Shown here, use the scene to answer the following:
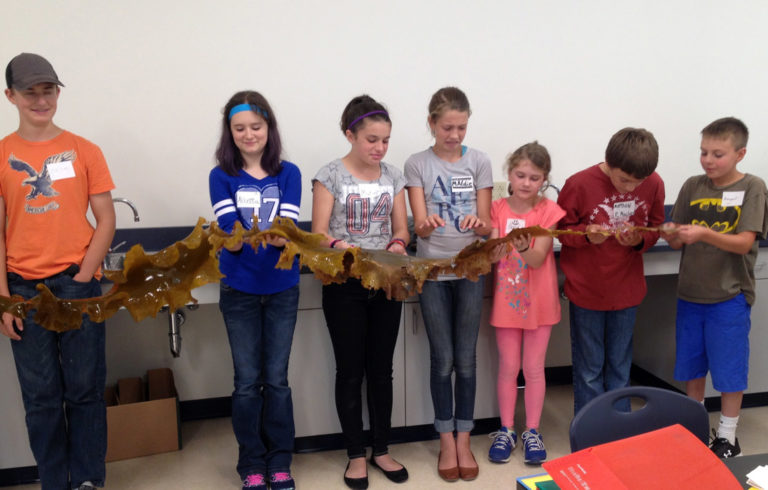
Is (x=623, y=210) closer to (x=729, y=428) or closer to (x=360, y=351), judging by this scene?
(x=729, y=428)

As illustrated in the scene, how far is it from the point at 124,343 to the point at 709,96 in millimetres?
3592

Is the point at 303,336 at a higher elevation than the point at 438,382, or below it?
higher

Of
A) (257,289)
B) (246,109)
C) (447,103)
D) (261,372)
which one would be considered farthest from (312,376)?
(447,103)

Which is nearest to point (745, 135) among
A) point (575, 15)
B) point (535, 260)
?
point (535, 260)

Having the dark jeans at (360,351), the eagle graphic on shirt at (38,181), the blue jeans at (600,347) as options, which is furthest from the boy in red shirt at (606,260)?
the eagle graphic on shirt at (38,181)

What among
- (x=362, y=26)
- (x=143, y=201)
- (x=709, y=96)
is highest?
(x=362, y=26)

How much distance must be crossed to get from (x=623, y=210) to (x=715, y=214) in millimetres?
412

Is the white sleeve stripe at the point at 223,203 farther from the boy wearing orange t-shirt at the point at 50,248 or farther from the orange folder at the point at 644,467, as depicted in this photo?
the orange folder at the point at 644,467

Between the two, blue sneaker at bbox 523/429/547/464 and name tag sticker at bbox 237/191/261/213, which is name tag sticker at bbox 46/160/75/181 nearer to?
name tag sticker at bbox 237/191/261/213

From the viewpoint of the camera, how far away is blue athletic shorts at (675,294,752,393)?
7.73ft

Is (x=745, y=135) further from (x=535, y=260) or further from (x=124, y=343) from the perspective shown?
(x=124, y=343)

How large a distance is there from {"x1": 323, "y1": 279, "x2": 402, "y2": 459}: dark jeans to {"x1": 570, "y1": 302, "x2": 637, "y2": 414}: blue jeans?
2.65ft

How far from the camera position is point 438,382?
2.40m

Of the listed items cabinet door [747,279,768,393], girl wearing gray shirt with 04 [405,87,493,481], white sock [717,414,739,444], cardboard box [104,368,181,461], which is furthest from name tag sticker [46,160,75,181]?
cabinet door [747,279,768,393]
